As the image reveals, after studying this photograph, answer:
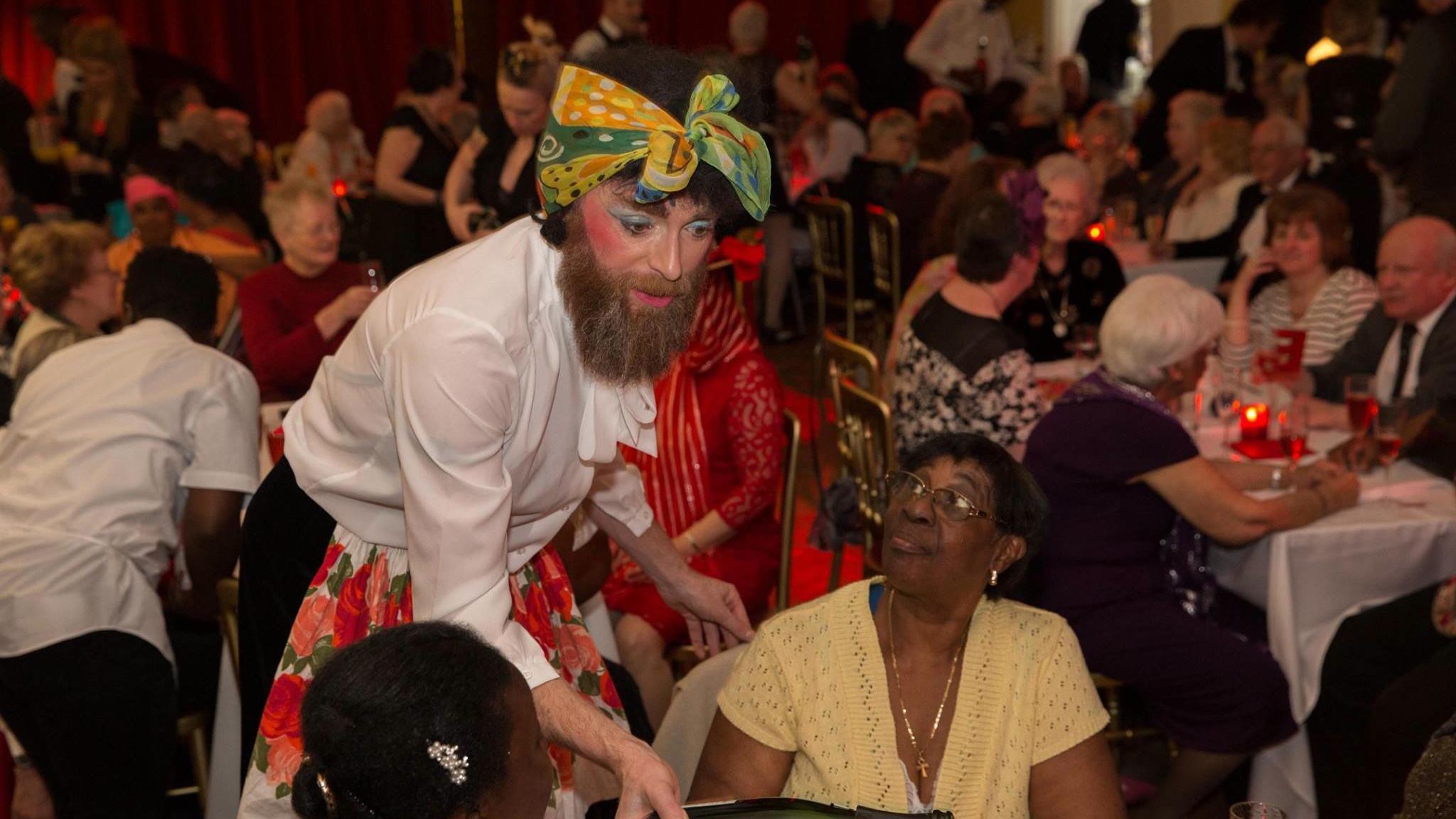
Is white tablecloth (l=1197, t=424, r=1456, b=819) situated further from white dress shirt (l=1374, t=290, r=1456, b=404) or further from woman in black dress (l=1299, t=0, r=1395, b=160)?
woman in black dress (l=1299, t=0, r=1395, b=160)

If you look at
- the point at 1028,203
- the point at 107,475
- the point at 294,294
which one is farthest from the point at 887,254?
the point at 107,475

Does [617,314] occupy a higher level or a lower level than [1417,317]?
higher

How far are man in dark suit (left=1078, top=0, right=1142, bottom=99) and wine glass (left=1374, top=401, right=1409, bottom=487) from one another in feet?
27.7

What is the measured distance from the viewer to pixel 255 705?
221cm

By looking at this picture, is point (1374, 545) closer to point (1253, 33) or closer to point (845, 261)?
point (845, 261)

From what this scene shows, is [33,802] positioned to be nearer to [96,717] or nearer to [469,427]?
[96,717]

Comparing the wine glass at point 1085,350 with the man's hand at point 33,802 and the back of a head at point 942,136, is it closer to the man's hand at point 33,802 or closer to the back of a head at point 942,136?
the back of a head at point 942,136

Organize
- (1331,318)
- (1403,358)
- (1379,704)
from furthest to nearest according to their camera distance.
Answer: (1331,318)
(1403,358)
(1379,704)

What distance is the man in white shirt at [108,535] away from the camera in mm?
2703

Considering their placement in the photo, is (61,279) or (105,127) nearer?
(61,279)

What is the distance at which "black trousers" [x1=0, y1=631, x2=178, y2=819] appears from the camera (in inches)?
107

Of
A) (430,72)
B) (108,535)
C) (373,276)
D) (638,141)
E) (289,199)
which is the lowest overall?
(108,535)

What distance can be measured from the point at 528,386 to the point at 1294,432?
221cm

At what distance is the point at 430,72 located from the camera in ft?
23.1
